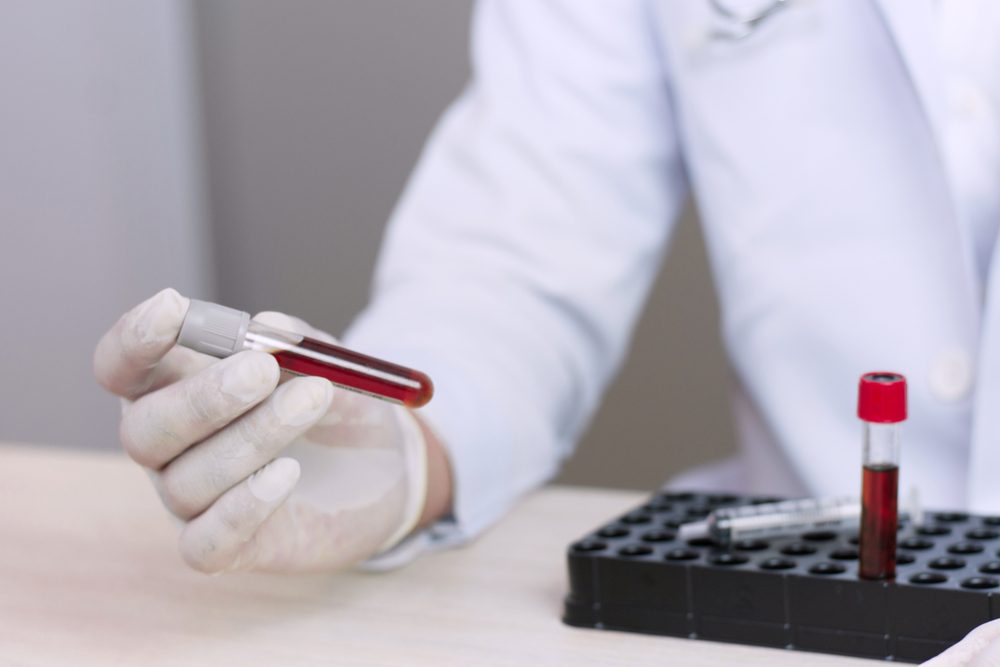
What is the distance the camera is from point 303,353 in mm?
546

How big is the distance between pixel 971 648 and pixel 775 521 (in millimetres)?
141

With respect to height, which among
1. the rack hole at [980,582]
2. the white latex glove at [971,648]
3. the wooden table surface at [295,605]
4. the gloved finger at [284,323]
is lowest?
the wooden table surface at [295,605]

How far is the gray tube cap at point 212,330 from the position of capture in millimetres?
531

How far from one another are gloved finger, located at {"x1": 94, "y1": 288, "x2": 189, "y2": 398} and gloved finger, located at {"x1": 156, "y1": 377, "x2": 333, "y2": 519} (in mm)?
45

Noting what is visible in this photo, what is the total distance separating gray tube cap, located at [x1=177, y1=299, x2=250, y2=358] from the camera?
0.53m

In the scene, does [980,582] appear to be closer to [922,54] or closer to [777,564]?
[777,564]

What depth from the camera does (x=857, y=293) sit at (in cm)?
84

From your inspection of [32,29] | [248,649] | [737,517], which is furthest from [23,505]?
[32,29]

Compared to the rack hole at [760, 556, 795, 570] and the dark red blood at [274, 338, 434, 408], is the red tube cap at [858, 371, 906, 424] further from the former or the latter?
the dark red blood at [274, 338, 434, 408]

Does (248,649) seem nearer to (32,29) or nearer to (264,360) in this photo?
(264,360)

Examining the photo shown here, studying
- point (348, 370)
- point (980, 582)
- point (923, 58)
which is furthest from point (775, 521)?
point (923, 58)

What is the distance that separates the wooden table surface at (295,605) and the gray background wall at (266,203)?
3.33 ft

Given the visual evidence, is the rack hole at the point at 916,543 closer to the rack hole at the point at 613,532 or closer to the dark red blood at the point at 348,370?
the rack hole at the point at 613,532

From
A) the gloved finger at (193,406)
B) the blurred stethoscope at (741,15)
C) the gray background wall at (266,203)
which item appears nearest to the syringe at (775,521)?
the gloved finger at (193,406)
